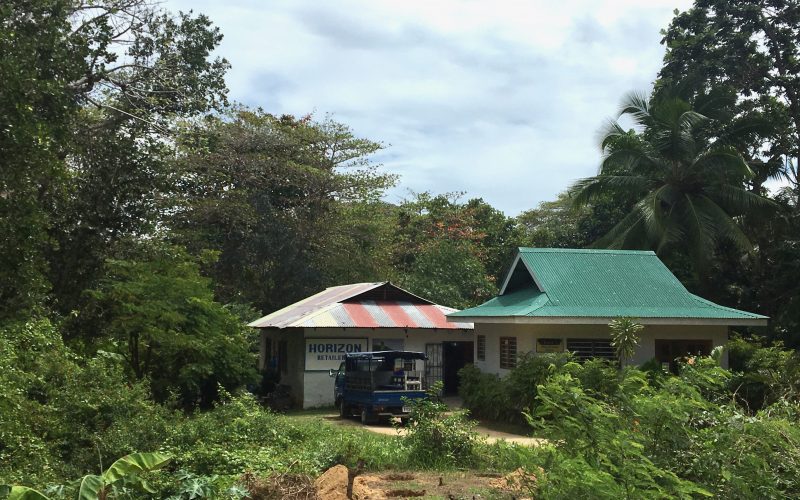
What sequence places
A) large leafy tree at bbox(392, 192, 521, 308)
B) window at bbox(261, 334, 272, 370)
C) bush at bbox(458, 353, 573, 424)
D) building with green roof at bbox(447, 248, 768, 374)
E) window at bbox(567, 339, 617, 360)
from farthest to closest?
large leafy tree at bbox(392, 192, 521, 308), window at bbox(261, 334, 272, 370), window at bbox(567, 339, 617, 360), building with green roof at bbox(447, 248, 768, 374), bush at bbox(458, 353, 573, 424)

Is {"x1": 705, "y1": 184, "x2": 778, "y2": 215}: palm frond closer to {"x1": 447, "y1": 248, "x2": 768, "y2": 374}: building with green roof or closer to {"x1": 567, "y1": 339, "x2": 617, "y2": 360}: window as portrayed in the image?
{"x1": 447, "y1": 248, "x2": 768, "y2": 374}: building with green roof

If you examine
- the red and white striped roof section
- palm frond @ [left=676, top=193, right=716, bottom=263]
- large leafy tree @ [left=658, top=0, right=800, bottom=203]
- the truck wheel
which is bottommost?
the truck wheel

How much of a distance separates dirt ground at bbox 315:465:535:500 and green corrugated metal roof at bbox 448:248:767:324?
374 inches

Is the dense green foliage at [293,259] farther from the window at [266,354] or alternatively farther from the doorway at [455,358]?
the doorway at [455,358]

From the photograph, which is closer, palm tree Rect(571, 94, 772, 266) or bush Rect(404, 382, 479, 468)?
bush Rect(404, 382, 479, 468)

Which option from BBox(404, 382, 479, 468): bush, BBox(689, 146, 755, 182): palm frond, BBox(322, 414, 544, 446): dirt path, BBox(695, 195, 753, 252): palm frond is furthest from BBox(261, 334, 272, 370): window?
BBox(404, 382, 479, 468): bush

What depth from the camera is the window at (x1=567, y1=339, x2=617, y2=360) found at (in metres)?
22.5

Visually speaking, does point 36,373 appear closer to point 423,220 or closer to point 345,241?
point 345,241

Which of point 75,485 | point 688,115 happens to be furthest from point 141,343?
point 688,115

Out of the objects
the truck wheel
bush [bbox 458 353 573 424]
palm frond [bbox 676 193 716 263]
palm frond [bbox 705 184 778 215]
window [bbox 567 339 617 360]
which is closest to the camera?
bush [bbox 458 353 573 424]

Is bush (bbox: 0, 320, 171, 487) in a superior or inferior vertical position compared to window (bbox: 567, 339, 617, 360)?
inferior

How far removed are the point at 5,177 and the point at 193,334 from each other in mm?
7433

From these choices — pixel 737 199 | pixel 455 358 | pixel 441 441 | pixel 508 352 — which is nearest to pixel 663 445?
pixel 441 441

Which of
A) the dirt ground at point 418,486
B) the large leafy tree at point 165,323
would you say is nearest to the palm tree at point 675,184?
the large leafy tree at point 165,323
